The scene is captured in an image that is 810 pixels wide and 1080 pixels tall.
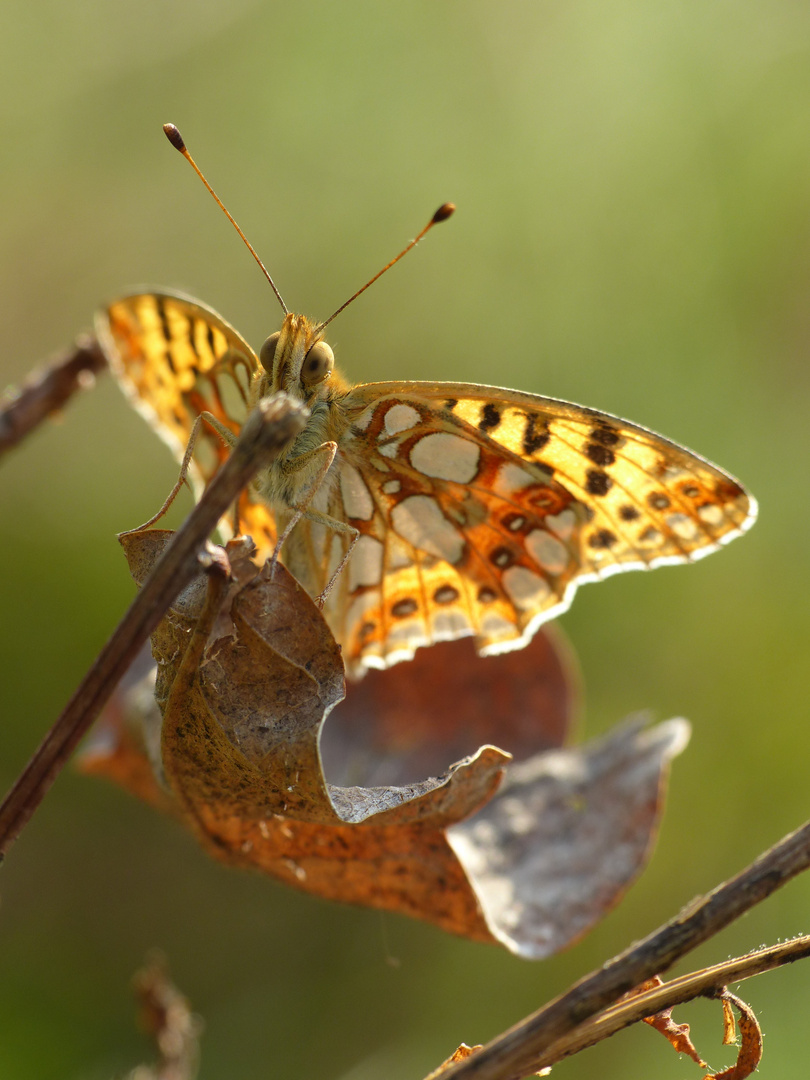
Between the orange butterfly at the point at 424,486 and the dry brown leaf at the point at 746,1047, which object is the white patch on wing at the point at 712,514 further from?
the dry brown leaf at the point at 746,1047

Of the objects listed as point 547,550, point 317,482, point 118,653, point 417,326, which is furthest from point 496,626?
point 417,326

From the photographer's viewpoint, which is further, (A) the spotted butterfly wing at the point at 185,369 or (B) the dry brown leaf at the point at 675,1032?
(A) the spotted butterfly wing at the point at 185,369

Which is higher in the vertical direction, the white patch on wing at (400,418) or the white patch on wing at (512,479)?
the white patch on wing at (400,418)

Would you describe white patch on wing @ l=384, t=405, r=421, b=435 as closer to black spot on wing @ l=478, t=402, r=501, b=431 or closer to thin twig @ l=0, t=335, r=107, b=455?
black spot on wing @ l=478, t=402, r=501, b=431

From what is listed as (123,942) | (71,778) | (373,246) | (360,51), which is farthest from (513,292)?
(123,942)

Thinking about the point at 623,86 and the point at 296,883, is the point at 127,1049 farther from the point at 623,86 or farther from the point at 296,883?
the point at 623,86

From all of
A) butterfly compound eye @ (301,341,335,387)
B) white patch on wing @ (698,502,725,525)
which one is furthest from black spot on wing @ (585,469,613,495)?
butterfly compound eye @ (301,341,335,387)

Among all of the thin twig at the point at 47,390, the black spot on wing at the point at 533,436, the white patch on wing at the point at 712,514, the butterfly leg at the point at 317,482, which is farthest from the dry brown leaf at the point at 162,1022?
the white patch on wing at the point at 712,514

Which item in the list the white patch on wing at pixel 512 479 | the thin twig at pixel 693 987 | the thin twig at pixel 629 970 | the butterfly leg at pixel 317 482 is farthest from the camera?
the white patch on wing at pixel 512 479
